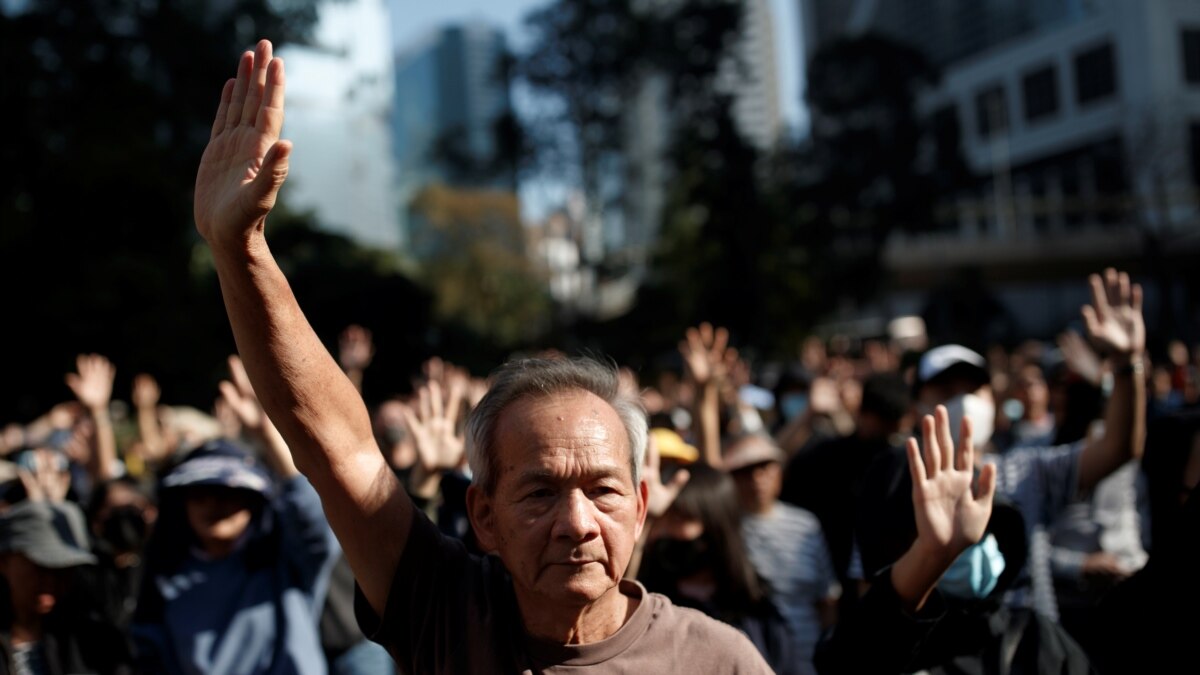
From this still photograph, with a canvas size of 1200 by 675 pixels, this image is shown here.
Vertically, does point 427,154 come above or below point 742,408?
above

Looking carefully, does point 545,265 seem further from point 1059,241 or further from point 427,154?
point 1059,241

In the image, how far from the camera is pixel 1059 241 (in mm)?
48469

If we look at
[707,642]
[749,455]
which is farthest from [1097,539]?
[707,642]

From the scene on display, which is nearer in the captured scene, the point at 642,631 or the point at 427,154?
the point at 642,631

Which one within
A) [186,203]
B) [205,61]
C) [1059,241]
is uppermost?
[205,61]

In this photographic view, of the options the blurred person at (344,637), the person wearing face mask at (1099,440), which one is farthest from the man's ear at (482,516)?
the blurred person at (344,637)

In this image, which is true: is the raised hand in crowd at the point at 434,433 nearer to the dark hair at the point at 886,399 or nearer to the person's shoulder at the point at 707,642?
the person's shoulder at the point at 707,642

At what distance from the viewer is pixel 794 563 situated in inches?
178

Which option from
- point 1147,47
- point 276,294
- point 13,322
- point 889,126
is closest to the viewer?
point 276,294

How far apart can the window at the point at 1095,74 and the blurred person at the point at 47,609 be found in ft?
172

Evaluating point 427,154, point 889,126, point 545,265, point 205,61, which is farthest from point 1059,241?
point 205,61

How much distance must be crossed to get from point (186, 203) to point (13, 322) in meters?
3.65

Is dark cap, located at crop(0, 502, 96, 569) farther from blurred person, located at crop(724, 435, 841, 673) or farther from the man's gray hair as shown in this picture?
blurred person, located at crop(724, 435, 841, 673)

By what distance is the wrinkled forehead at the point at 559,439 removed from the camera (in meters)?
2.05
